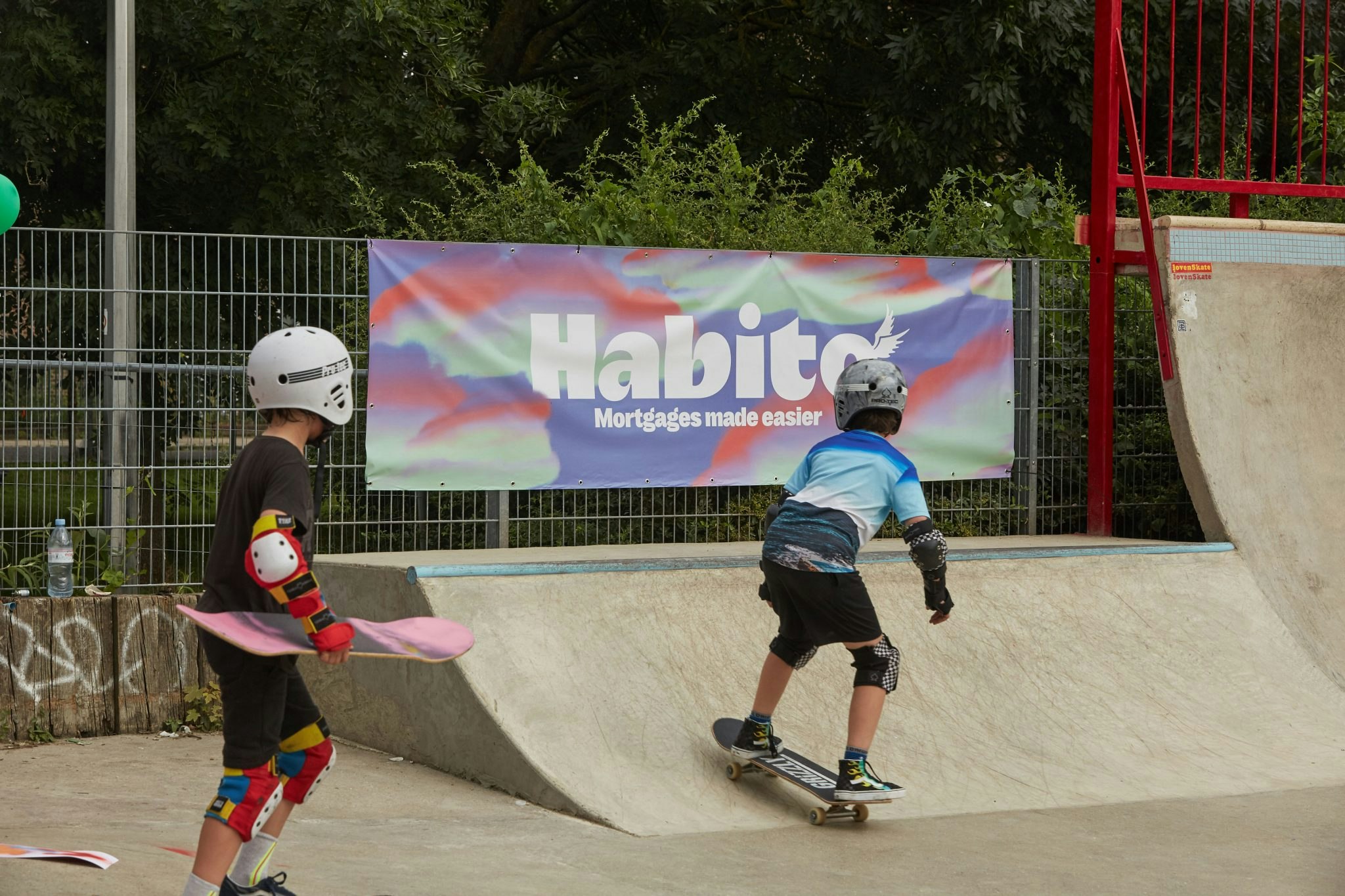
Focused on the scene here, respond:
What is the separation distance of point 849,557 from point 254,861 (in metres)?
2.41

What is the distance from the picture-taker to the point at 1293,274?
916cm

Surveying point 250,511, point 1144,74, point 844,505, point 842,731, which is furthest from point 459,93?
point 250,511

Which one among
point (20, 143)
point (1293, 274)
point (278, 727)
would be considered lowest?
point (278, 727)

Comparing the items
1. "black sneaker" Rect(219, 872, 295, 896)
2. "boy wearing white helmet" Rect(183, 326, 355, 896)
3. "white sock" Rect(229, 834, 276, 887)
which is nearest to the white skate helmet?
"boy wearing white helmet" Rect(183, 326, 355, 896)

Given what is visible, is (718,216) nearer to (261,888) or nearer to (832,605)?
(832,605)

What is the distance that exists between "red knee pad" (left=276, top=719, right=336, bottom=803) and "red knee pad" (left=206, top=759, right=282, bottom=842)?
162 mm

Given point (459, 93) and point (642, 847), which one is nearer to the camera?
point (642, 847)

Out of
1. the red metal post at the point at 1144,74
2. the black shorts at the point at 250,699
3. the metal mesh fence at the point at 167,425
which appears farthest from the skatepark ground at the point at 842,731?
the red metal post at the point at 1144,74

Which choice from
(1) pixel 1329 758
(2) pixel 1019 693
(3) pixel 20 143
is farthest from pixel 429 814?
(3) pixel 20 143

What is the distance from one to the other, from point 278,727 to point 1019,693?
3.90 meters

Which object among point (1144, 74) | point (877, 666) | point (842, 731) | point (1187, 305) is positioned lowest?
point (842, 731)

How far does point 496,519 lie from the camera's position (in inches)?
307

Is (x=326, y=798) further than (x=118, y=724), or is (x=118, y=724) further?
(x=118, y=724)

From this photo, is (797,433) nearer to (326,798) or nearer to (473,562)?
(473,562)
